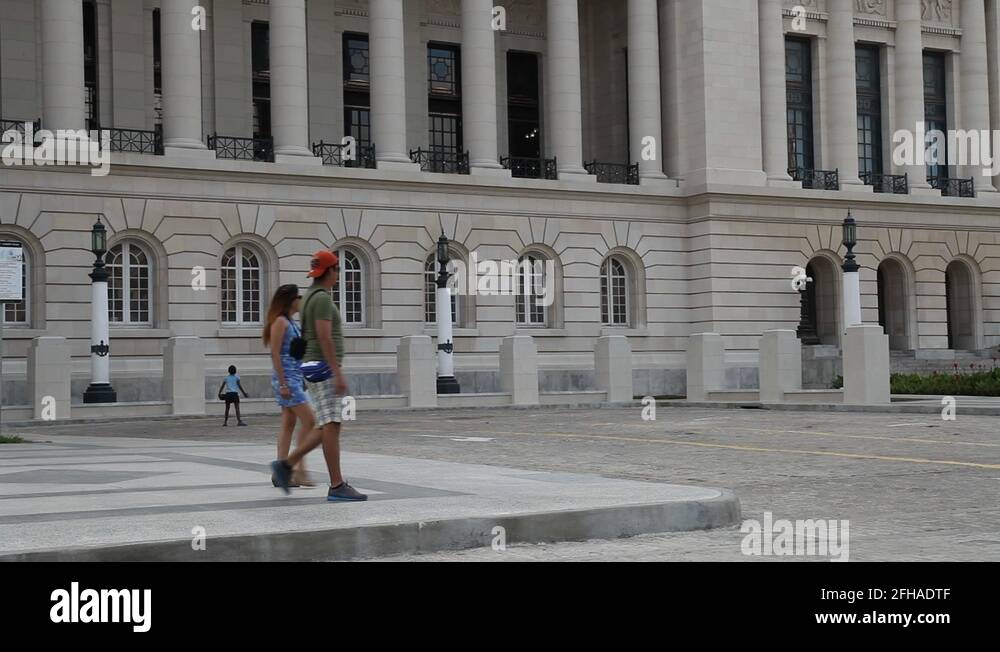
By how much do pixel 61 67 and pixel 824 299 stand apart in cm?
3019

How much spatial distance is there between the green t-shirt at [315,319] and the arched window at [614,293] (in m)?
39.4

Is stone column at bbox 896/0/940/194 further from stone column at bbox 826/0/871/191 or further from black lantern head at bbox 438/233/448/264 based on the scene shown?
black lantern head at bbox 438/233/448/264

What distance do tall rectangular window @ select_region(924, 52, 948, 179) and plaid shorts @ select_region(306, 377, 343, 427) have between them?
51.4 metres

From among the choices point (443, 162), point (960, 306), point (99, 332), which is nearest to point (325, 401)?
point (99, 332)

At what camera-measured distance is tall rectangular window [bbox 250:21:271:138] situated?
49875mm

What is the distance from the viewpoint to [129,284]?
43.2 metres

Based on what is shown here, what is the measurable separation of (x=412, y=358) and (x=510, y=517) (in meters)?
29.7

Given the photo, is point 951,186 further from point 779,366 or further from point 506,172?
point 779,366

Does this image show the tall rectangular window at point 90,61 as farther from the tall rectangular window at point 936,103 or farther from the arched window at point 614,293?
the tall rectangular window at point 936,103

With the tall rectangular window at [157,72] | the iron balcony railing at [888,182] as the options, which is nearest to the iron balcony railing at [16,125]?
the tall rectangular window at [157,72]

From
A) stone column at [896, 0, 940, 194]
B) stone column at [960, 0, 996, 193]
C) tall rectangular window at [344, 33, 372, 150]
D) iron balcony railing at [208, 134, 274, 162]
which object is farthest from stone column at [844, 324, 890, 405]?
stone column at [960, 0, 996, 193]

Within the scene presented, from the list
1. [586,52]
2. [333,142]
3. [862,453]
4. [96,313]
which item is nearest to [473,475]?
[862,453]

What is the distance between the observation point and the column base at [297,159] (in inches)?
1797
